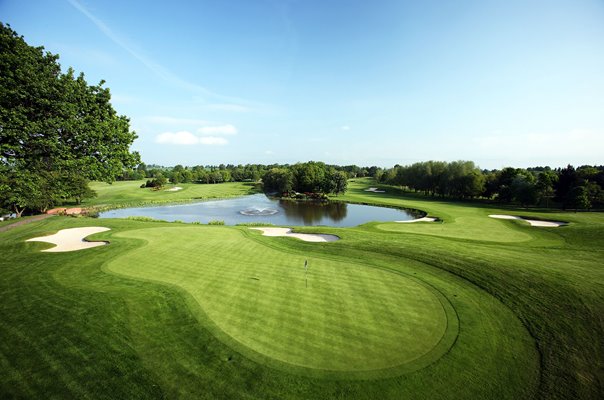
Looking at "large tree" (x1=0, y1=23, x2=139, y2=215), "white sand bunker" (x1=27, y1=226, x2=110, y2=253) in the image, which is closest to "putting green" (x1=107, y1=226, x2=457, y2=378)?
"large tree" (x1=0, y1=23, x2=139, y2=215)

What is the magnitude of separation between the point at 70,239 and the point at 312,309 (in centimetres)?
2146

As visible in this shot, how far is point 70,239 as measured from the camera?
20359 millimetres

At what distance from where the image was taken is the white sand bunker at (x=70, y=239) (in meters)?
18.0

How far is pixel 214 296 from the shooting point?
10242 millimetres

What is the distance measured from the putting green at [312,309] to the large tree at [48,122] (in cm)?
548

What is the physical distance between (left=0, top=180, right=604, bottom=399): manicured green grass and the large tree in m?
4.95

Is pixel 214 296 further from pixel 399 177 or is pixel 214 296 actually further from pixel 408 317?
pixel 399 177

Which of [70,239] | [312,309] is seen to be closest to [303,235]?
[312,309]

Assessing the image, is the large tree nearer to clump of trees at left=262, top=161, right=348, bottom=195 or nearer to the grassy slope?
the grassy slope

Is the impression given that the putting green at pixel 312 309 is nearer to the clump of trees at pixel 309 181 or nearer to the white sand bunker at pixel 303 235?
the white sand bunker at pixel 303 235

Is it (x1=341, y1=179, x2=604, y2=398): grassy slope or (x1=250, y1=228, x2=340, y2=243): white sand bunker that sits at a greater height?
(x1=341, y1=179, x2=604, y2=398): grassy slope

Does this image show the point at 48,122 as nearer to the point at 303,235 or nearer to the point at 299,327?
the point at 299,327

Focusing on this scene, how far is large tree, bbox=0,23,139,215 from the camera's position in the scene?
1071 cm

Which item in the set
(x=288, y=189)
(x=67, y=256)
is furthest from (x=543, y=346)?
(x=288, y=189)
